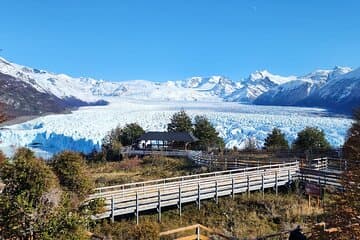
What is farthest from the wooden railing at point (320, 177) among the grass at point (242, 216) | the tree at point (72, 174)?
the tree at point (72, 174)

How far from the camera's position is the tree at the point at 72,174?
19.0 metres

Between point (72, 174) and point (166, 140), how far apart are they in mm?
42788

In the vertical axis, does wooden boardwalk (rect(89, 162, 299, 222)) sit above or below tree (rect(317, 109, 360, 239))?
below

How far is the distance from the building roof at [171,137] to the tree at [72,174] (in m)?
40.7

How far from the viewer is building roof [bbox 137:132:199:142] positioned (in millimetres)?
60875

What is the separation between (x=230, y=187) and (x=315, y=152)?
24.4m

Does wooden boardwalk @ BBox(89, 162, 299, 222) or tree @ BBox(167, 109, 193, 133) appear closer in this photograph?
wooden boardwalk @ BBox(89, 162, 299, 222)

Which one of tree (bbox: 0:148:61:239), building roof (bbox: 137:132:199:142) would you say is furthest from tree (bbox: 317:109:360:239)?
building roof (bbox: 137:132:199:142)

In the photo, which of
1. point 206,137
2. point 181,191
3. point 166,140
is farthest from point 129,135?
point 181,191

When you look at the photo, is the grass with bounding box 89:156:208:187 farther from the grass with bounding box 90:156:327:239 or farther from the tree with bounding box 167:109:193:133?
the tree with bounding box 167:109:193:133

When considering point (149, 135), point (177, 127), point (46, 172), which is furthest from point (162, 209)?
point (177, 127)

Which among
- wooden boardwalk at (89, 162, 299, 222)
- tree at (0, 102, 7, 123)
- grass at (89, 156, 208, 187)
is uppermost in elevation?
tree at (0, 102, 7, 123)

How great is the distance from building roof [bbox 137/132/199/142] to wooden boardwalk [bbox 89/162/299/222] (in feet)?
99.6

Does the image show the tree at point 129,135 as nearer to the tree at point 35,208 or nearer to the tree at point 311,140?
the tree at point 311,140
